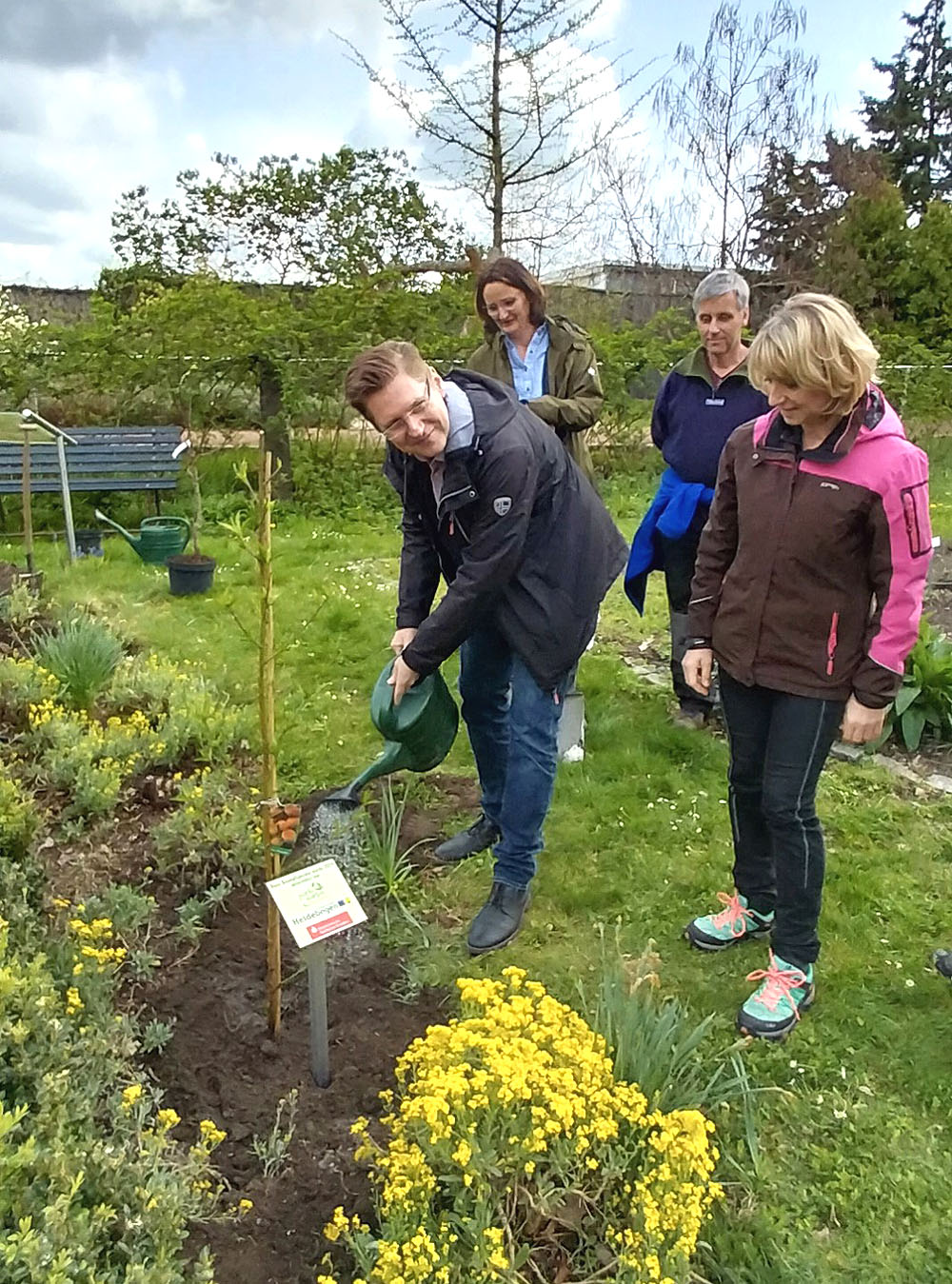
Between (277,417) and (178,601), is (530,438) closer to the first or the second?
(178,601)

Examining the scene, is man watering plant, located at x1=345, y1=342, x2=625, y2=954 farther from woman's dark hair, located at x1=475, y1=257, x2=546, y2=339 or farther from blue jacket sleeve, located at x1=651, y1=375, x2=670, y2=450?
blue jacket sleeve, located at x1=651, y1=375, x2=670, y2=450

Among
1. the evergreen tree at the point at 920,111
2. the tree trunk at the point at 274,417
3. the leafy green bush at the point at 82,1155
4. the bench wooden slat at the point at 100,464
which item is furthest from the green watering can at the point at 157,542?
the evergreen tree at the point at 920,111

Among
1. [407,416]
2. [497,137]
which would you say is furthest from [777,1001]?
[497,137]

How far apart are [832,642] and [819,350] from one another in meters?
0.62

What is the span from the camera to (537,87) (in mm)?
10102

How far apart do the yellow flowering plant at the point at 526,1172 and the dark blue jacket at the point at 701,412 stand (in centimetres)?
228

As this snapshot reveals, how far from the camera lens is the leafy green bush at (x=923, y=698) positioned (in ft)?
13.0

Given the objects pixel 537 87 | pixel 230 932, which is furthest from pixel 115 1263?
pixel 537 87

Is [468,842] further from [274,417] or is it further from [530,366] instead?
[274,417]

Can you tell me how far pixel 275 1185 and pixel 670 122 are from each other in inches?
564

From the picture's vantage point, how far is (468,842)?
3.22 m

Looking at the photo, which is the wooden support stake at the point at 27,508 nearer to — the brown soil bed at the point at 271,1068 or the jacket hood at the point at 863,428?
the brown soil bed at the point at 271,1068

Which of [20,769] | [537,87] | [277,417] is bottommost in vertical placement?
[20,769]

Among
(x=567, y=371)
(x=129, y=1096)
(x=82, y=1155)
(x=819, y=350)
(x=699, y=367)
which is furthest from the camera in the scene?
(x=699, y=367)
